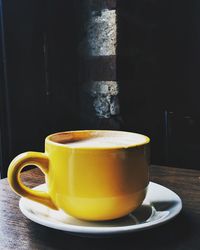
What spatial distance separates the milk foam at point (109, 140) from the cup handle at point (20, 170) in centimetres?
5

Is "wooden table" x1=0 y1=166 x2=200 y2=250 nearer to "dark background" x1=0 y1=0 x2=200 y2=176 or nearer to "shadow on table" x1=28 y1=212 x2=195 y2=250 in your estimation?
"shadow on table" x1=28 y1=212 x2=195 y2=250

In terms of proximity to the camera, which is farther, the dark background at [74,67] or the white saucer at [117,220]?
the dark background at [74,67]

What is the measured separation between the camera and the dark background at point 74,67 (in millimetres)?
1284

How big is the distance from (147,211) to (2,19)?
1001mm

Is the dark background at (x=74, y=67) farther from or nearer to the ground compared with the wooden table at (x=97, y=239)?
farther from the ground

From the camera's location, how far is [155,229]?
412 mm

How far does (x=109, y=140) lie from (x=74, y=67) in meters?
1.02

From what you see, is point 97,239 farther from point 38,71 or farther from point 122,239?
point 38,71

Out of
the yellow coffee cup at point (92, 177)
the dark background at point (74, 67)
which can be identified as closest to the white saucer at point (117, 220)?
the yellow coffee cup at point (92, 177)

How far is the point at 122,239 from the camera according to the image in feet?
1.27

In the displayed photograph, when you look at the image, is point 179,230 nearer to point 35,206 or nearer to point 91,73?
point 35,206

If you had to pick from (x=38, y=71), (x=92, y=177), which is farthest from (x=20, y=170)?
(x=38, y=71)

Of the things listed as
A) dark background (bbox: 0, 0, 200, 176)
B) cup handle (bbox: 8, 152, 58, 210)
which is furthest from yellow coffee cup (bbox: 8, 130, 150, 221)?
dark background (bbox: 0, 0, 200, 176)

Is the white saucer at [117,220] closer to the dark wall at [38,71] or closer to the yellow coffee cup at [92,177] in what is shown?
the yellow coffee cup at [92,177]
